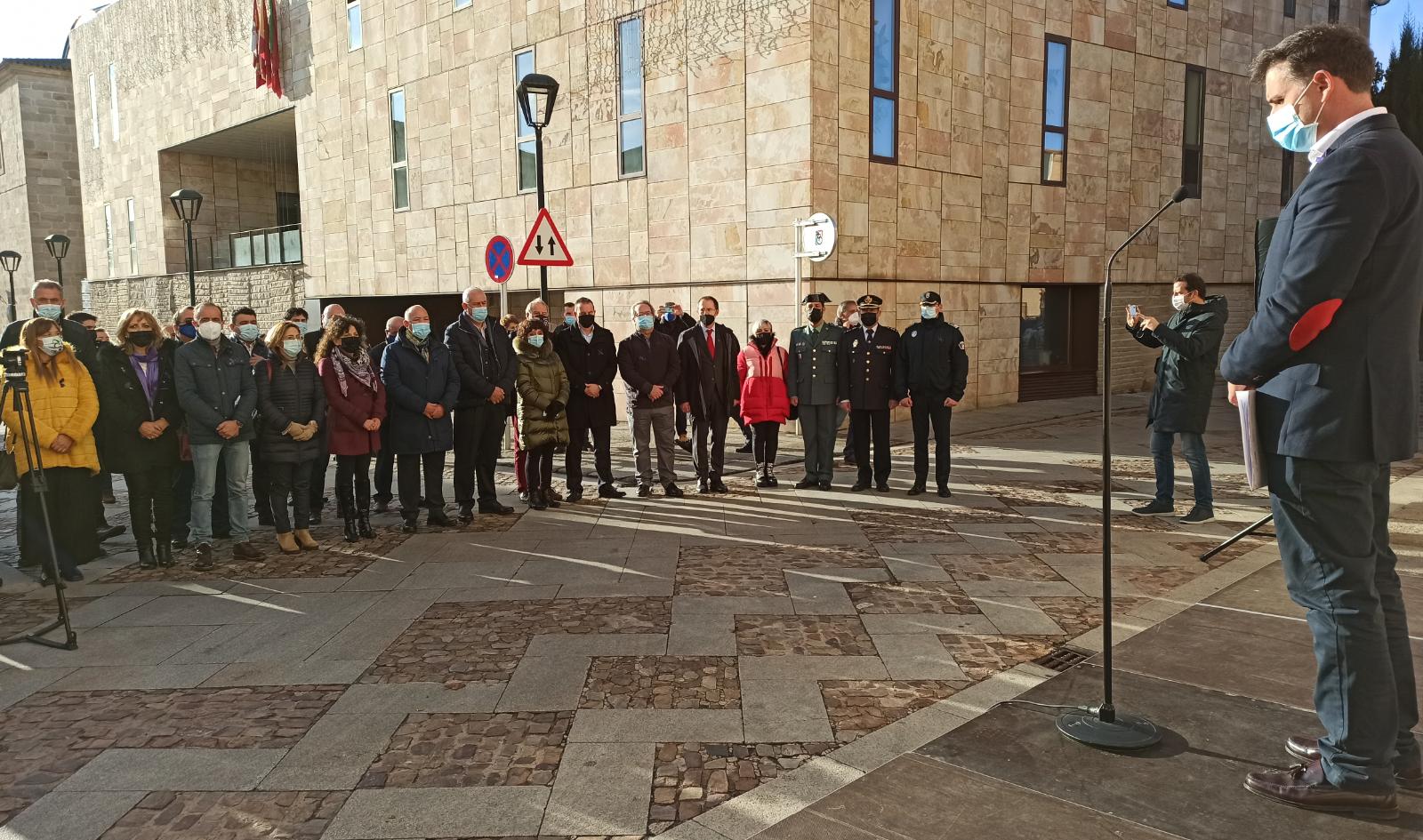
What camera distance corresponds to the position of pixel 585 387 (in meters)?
9.26

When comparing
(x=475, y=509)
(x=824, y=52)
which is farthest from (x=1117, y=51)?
(x=475, y=509)

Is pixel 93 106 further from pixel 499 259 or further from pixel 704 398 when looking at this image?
pixel 704 398

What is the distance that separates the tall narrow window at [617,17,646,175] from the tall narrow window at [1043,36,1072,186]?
22.7 feet

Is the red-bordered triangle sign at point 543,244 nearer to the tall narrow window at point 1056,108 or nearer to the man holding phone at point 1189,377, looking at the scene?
the man holding phone at point 1189,377

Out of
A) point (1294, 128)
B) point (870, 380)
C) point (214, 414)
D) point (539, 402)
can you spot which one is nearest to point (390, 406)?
point (539, 402)

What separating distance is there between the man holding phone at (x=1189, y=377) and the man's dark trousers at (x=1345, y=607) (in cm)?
471

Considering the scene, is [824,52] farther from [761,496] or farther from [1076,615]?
[1076,615]

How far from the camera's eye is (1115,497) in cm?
907

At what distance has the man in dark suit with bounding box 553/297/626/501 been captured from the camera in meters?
9.34

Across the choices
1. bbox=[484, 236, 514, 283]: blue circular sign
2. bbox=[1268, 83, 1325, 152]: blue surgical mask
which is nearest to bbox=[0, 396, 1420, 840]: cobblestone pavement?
bbox=[1268, 83, 1325, 152]: blue surgical mask

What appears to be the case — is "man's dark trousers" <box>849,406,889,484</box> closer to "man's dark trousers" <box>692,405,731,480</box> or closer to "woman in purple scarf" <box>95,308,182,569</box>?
"man's dark trousers" <box>692,405,731,480</box>

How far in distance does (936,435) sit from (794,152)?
5.57m

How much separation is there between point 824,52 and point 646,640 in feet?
33.5

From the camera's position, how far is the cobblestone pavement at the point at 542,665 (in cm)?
346
